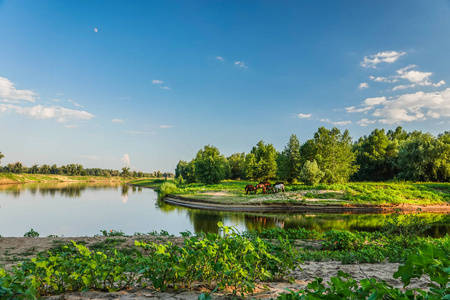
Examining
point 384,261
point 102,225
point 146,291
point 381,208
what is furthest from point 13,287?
point 381,208

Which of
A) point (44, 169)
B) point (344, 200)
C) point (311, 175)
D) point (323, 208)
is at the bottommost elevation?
point (323, 208)

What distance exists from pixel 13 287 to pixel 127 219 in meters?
19.0

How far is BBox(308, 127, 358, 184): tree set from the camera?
1446 inches

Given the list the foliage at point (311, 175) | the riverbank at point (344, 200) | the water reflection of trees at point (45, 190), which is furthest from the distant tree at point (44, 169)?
the foliage at point (311, 175)

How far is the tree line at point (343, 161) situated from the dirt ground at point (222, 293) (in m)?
29.3

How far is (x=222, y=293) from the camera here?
2859 millimetres

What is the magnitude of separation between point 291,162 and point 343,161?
31.1 feet

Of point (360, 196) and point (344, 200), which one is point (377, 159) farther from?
point (344, 200)

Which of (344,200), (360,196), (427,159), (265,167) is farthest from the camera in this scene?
(265,167)

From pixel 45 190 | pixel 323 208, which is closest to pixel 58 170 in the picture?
pixel 45 190

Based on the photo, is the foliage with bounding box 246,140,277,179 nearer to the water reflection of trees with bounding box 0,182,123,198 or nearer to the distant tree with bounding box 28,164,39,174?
the water reflection of trees with bounding box 0,182,123,198

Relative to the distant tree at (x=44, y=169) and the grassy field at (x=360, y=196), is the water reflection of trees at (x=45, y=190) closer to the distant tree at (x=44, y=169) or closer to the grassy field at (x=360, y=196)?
the grassy field at (x=360, y=196)

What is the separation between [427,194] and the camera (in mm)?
25922

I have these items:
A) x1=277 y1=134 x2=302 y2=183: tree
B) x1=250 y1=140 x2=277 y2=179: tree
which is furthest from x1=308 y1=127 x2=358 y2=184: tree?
x1=250 y1=140 x2=277 y2=179: tree
